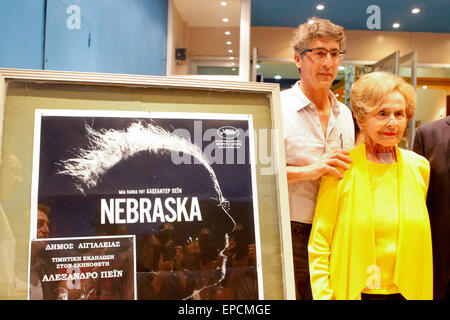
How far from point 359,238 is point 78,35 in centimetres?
206

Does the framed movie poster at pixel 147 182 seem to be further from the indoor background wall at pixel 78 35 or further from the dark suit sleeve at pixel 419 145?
the indoor background wall at pixel 78 35

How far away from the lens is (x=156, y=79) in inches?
37.8

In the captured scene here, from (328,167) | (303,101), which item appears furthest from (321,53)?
(328,167)

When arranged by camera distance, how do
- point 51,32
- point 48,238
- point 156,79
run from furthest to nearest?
1. point 51,32
2. point 156,79
3. point 48,238

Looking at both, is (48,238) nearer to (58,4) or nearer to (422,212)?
(422,212)

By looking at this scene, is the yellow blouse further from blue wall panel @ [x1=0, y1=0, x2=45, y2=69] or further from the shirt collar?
Answer: blue wall panel @ [x1=0, y1=0, x2=45, y2=69]

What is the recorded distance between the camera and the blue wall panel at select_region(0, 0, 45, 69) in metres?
1.55

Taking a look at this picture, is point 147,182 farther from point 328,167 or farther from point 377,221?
point 377,221

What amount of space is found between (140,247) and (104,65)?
7.43 feet

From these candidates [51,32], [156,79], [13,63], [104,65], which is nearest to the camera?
[156,79]

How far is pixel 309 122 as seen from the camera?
1430mm

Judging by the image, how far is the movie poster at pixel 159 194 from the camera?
0.88 metres

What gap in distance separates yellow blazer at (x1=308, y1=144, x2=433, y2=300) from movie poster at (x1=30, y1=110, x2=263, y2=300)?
0.33m

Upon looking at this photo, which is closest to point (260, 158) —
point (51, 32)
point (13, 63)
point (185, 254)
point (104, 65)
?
point (185, 254)
